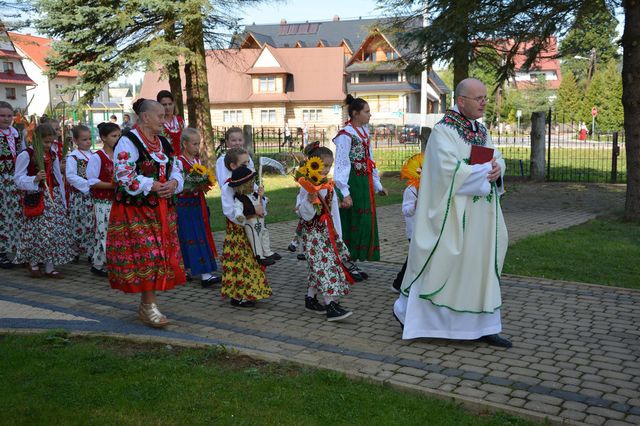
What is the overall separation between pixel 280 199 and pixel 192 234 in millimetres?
8527

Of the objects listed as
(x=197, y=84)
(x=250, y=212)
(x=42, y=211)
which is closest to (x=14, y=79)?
(x=197, y=84)

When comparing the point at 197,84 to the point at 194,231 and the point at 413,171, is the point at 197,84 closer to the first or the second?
the point at 194,231

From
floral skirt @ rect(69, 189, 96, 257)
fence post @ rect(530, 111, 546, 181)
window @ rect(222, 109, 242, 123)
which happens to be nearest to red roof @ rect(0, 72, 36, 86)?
window @ rect(222, 109, 242, 123)

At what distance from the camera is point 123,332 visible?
604cm

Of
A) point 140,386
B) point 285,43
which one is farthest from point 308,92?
point 140,386

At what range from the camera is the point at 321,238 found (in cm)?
654

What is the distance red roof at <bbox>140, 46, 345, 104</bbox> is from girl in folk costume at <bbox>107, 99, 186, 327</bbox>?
5416cm

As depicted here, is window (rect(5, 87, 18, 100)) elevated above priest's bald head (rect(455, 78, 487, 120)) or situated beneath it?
elevated above

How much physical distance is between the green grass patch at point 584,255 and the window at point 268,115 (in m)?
50.7

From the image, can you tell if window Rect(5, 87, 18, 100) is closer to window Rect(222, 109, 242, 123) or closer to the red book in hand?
window Rect(222, 109, 242, 123)

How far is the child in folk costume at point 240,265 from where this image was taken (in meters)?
6.90

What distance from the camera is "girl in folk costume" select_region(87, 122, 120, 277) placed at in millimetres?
7820

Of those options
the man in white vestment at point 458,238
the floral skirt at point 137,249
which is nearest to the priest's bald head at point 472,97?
the man in white vestment at point 458,238

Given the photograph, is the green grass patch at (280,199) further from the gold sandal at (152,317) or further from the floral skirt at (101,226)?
the gold sandal at (152,317)
